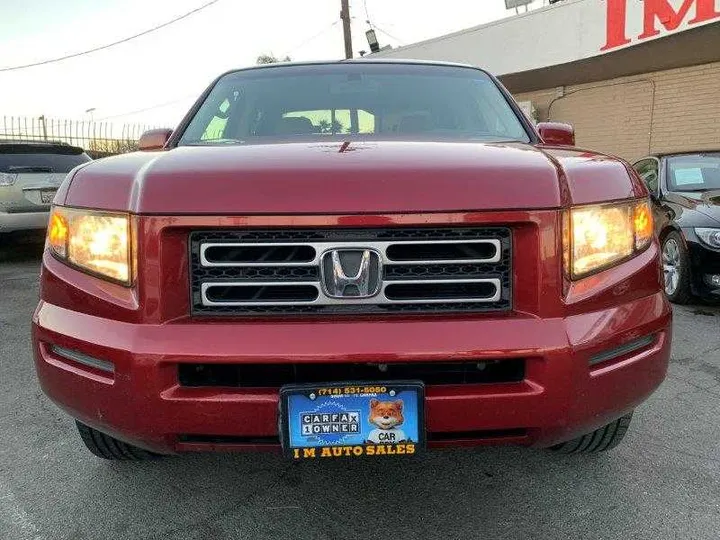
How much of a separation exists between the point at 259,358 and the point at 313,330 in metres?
0.16

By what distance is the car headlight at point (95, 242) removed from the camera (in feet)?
5.93

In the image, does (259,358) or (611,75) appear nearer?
(259,358)

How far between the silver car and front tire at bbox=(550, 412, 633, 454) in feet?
22.9

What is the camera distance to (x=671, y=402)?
3182mm

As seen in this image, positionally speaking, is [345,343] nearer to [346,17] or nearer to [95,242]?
[95,242]

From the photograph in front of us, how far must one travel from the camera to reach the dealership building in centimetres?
1023

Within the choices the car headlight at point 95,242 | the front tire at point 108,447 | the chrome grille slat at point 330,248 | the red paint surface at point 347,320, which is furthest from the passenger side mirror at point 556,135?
the front tire at point 108,447

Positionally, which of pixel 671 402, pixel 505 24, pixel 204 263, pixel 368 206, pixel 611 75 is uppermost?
pixel 505 24

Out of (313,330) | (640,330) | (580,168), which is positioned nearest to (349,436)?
(313,330)

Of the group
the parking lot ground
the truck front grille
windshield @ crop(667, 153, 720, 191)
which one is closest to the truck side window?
windshield @ crop(667, 153, 720, 191)

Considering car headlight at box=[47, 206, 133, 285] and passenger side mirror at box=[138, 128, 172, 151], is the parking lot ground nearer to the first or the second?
car headlight at box=[47, 206, 133, 285]

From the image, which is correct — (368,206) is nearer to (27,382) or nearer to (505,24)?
(27,382)

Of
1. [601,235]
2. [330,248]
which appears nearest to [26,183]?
[330,248]

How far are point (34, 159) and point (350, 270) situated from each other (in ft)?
24.0
